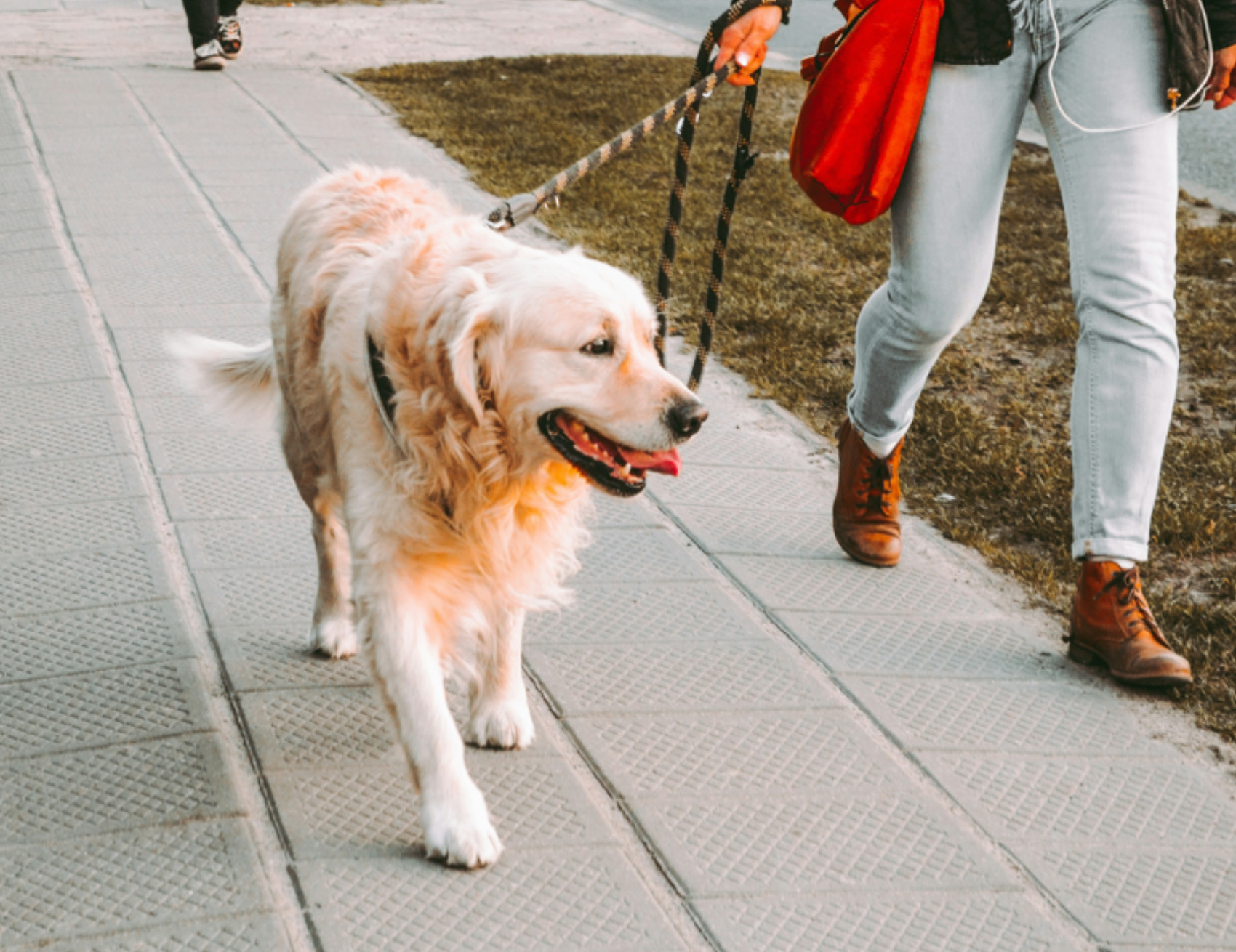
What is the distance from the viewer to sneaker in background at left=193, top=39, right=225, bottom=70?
370 inches

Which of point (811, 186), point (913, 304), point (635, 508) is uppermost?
point (811, 186)

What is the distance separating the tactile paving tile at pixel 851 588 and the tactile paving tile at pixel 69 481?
1732mm

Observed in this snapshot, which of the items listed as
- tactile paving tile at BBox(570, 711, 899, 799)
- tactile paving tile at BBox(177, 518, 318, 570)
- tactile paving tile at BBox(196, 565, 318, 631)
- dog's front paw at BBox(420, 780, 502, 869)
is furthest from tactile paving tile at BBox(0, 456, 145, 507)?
dog's front paw at BBox(420, 780, 502, 869)

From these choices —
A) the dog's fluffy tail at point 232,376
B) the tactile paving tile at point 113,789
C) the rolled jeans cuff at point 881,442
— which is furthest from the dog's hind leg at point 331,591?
the rolled jeans cuff at point 881,442

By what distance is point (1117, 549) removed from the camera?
3.21 m

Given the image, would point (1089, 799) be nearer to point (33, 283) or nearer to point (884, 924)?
point (884, 924)

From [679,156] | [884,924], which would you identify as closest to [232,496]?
[679,156]

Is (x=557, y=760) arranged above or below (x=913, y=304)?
below

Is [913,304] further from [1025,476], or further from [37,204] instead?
[37,204]

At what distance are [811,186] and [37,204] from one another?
4395 millimetres

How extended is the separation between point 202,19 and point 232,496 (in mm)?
6255

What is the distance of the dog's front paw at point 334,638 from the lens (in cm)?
322

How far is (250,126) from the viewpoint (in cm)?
809

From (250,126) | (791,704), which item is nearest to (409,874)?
(791,704)
